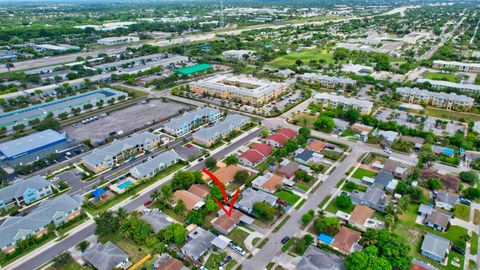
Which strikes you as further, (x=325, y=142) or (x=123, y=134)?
(x=123, y=134)

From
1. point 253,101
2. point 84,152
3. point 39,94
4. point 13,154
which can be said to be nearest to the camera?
point 13,154

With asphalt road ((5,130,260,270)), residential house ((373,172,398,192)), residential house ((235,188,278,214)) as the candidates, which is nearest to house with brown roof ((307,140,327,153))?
residential house ((373,172,398,192))

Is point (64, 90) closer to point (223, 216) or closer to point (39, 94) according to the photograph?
point (39, 94)

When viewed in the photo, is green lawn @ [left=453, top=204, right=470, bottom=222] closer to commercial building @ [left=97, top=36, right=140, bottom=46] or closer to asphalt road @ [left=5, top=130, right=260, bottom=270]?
asphalt road @ [left=5, top=130, right=260, bottom=270]

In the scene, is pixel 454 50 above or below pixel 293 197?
above

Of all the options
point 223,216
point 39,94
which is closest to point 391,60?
point 223,216

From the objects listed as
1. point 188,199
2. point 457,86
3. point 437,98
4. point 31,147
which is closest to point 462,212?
point 188,199

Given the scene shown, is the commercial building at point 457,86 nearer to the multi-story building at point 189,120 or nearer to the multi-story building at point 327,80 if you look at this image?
the multi-story building at point 327,80
